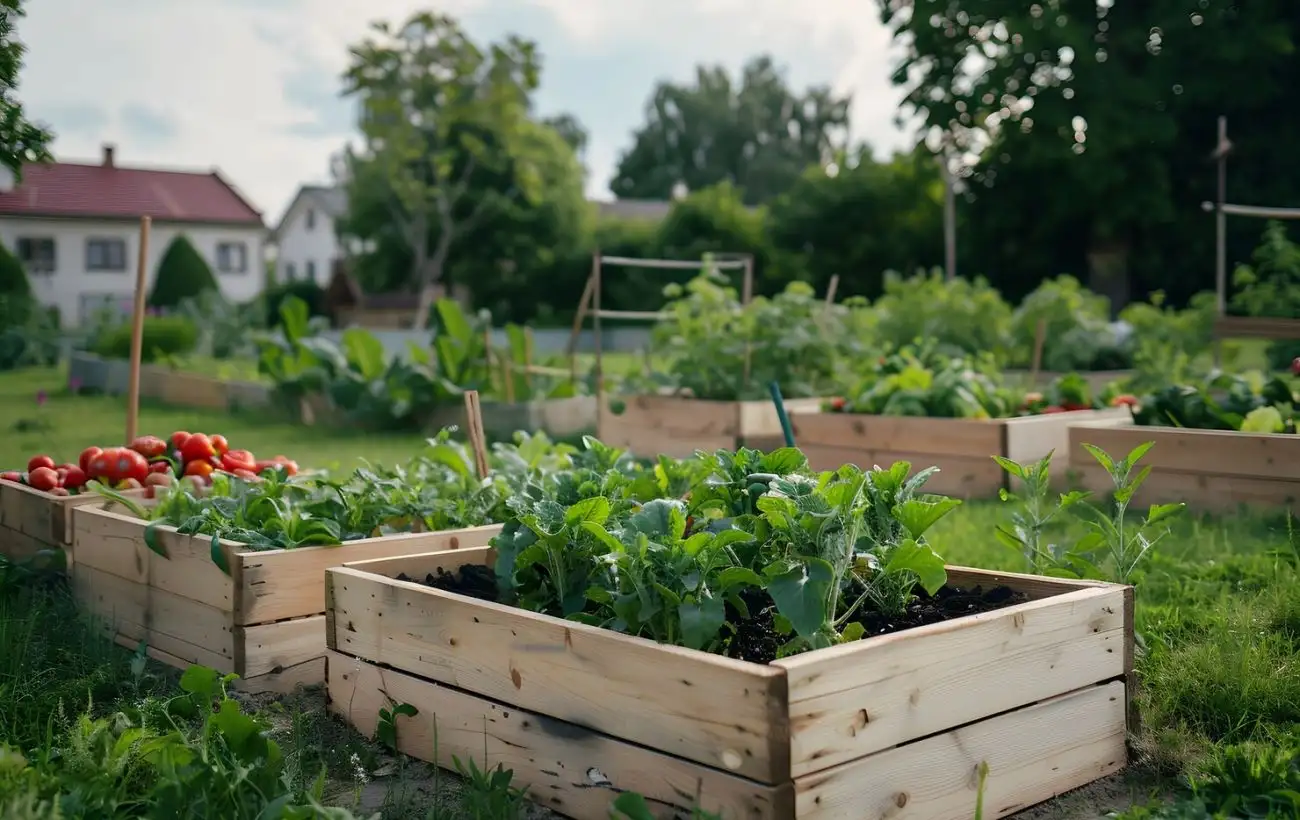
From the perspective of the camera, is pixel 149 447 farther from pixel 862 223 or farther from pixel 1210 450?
pixel 862 223

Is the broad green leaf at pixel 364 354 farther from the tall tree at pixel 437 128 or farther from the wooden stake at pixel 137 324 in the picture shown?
the tall tree at pixel 437 128

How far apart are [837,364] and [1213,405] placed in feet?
9.01

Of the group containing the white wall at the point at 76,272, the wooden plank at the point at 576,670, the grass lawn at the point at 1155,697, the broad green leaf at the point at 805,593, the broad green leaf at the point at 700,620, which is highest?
the white wall at the point at 76,272

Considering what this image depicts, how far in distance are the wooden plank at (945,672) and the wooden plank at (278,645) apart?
1.73 metres

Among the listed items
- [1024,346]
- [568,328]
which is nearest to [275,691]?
[1024,346]

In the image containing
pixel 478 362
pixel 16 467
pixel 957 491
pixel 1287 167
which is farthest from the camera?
pixel 1287 167

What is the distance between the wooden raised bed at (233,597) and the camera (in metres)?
3.18

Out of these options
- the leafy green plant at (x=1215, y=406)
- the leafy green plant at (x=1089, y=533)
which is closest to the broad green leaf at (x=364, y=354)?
the leafy green plant at (x=1215, y=406)

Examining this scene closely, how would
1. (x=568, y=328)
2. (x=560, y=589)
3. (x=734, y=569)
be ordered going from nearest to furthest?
1. (x=734, y=569)
2. (x=560, y=589)
3. (x=568, y=328)

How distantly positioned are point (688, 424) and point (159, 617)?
13.3ft

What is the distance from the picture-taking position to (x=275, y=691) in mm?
3225

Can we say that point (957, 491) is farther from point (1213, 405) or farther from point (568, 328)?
point (568, 328)

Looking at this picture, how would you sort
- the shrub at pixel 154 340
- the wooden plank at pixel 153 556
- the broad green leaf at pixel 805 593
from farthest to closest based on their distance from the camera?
the shrub at pixel 154 340, the wooden plank at pixel 153 556, the broad green leaf at pixel 805 593

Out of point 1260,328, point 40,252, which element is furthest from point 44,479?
point 40,252
